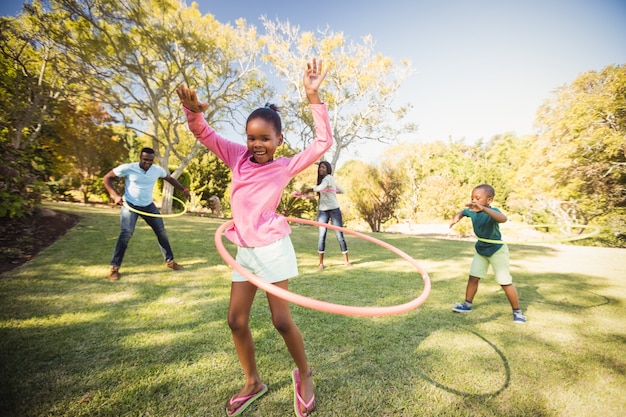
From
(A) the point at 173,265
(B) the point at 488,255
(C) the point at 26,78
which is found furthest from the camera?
(C) the point at 26,78

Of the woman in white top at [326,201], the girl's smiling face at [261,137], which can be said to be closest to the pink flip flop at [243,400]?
the girl's smiling face at [261,137]

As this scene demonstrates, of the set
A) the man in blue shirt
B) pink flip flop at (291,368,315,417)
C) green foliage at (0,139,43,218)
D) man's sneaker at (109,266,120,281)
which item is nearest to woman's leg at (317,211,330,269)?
the man in blue shirt

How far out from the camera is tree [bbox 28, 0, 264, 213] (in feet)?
39.7

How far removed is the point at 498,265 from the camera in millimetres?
3752

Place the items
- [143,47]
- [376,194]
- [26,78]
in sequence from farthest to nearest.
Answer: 1. [376,194]
2. [143,47]
3. [26,78]

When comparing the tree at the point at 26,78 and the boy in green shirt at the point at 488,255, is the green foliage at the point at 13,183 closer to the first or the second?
the tree at the point at 26,78

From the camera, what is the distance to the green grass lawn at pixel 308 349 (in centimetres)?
208

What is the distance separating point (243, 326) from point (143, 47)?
16312mm

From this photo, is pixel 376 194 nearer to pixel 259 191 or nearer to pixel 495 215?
pixel 495 215

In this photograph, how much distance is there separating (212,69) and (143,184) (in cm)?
1323

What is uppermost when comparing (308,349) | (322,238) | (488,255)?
(488,255)

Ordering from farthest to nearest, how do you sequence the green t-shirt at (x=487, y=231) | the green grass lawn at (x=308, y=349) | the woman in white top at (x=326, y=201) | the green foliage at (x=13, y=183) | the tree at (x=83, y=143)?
the tree at (x=83, y=143) → the woman in white top at (x=326, y=201) → the green foliage at (x=13, y=183) → the green t-shirt at (x=487, y=231) → the green grass lawn at (x=308, y=349)

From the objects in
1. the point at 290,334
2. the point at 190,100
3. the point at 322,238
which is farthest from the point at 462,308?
the point at 190,100

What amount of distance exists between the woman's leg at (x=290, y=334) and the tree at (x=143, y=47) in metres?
14.7
